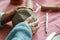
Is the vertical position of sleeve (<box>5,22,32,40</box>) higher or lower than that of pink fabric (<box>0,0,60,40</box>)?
higher

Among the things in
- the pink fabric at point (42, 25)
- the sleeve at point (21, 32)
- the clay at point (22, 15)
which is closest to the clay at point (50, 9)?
the pink fabric at point (42, 25)

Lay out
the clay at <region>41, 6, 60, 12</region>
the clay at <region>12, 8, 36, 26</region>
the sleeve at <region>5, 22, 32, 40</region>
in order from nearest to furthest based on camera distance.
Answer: the sleeve at <region>5, 22, 32, 40</region> < the clay at <region>12, 8, 36, 26</region> < the clay at <region>41, 6, 60, 12</region>

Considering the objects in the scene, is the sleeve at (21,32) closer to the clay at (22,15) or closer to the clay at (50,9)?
the clay at (22,15)

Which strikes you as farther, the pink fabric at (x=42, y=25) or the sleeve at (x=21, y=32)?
the pink fabric at (x=42, y=25)

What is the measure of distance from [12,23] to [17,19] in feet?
0.17

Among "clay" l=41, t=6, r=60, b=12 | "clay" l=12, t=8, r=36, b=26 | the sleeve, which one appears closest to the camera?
the sleeve

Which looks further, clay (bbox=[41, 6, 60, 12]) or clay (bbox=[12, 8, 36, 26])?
clay (bbox=[41, 6, 60, 12])

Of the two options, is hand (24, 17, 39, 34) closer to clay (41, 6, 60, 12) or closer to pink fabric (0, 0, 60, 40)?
pink fabric (0, 0, 60, 40)

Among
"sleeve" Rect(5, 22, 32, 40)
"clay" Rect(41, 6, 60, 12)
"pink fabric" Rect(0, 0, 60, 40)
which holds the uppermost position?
"sleeve" Rect(5, 22, 32, 40)

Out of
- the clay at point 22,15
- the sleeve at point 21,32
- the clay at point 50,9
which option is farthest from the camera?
the clay at point 50,9

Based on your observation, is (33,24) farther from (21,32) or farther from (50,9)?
(50,9)

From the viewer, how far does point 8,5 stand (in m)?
0.94

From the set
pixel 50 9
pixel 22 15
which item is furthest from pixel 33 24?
pixel 50 9

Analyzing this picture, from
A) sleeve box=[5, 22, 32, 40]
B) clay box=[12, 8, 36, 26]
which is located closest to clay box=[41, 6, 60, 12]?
clay box=[12, 8, 36, 26]
